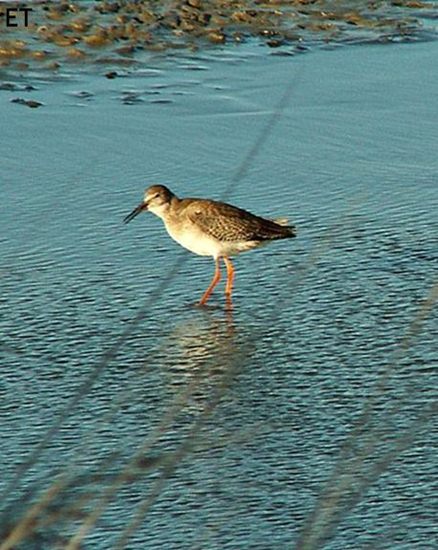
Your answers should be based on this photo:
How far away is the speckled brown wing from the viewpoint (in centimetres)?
648

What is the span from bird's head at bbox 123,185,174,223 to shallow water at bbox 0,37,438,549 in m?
0.13

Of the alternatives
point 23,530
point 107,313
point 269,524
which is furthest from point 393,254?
point 23,530

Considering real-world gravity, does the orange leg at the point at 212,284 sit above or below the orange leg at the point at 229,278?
below

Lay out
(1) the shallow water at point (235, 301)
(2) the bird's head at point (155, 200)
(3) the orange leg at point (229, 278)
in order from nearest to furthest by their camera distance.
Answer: (1) the shallow water at point (235, 301), (3) the orange leg at point (229, 278), (2) the bird's head at point (155, 200)

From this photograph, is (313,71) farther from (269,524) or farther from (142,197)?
(269,524)

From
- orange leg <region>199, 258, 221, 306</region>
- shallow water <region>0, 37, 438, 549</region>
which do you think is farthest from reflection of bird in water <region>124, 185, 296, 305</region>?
shallow water <region>0, 37, 438, 549</region>

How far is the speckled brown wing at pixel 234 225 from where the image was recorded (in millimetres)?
6484

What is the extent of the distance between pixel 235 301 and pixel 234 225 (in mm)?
473

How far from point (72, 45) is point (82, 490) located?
634cm

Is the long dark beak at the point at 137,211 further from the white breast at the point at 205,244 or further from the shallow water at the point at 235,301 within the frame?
the white breast at the point at 205,244

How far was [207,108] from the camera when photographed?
8844 mm

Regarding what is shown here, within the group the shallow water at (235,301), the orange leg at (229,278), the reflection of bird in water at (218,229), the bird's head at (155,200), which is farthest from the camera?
the bird's head at (155,200)

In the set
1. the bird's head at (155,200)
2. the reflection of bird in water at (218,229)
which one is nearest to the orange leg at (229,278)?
the reflection of bird in water at (218,229)

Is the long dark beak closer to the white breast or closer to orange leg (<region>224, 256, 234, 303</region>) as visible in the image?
the white breast
